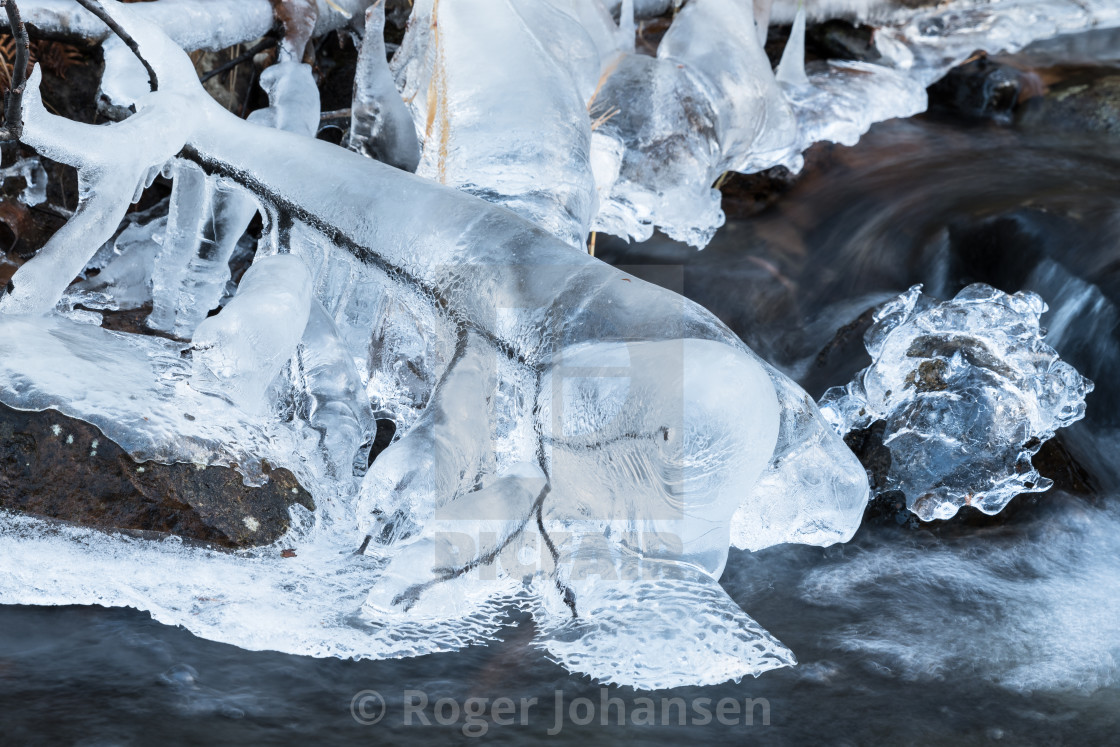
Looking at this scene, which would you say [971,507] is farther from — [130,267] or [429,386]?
[130,267]

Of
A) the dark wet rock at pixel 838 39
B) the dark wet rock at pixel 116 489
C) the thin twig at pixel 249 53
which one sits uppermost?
the dark wet rock at pixel 838 39

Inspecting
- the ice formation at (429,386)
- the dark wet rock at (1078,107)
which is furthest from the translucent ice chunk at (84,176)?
the dark wet rock at (1078,107)

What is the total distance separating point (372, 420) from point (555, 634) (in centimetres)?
107

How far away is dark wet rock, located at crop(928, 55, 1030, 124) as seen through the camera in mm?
5383

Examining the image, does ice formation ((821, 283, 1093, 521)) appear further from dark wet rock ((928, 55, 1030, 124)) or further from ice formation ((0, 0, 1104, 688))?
dark wet rock ((928, 55, 1030, 124))

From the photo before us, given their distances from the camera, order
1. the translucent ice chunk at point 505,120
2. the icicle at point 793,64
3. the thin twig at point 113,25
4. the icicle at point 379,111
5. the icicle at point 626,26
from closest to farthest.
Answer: the thin twig at point 113,25 → the translucent ice chunk at point 505,120 → the icicle at point 379,111 → the icicle at point 626,26 → the icicle at point 793,64

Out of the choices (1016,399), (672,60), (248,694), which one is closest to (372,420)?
(248,694)

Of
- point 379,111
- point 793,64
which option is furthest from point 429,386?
point 793,64

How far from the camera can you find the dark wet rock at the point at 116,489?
231cm

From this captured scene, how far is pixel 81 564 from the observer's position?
2.23 m

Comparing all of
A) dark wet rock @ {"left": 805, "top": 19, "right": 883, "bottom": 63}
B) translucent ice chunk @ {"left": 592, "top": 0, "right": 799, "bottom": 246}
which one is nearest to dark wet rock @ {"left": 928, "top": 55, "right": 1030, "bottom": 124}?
dark wet rock @ {"left": 805, "top": 19, "right": 883, "bottom": 63}

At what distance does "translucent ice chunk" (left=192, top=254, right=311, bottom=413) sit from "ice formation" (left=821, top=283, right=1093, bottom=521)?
1864 mm

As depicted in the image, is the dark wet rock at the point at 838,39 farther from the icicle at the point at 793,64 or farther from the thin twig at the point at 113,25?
the thin twig at the point at 113,25

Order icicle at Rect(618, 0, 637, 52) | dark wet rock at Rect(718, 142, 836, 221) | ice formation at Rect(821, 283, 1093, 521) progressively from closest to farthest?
ice formation at Rect(821, 283, 1093, 521)
icicle at Rect(618, 0, 637, 52)
dark wet rock at Rect(718, 142, 836, 221)
